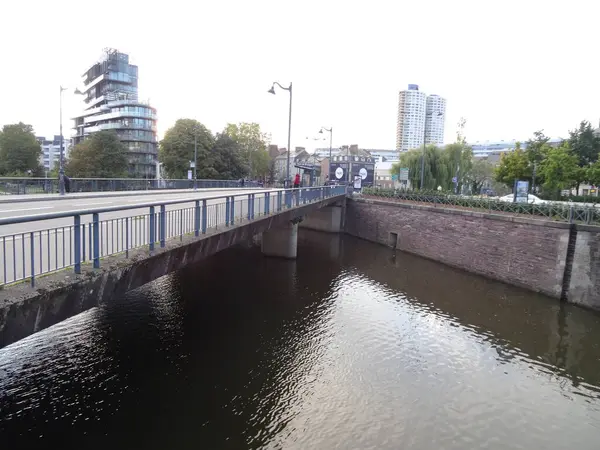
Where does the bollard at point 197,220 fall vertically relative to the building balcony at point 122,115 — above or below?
below

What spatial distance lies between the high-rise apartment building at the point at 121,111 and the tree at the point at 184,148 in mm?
23331

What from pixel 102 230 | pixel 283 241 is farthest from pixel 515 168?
pixel 102 230

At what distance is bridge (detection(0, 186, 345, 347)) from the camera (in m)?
5.71

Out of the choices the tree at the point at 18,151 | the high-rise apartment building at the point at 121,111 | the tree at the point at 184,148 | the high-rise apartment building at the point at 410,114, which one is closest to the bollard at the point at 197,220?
the tree at the point at 184,148

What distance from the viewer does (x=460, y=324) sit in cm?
1568

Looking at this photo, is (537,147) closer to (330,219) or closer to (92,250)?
(330,219)

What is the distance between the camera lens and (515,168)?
143 ft

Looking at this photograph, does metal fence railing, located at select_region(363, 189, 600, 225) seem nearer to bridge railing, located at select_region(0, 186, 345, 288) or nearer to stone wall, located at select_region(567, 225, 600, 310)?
stone wall, located at select_region(567, 225, 600, 310)

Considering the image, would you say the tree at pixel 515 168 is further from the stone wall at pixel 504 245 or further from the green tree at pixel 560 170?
the stone wall at pixel 504 245

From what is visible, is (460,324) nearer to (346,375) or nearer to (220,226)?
(346,375)

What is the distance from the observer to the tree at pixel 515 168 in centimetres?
4312

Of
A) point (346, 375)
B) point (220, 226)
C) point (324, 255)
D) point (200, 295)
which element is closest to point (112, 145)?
point (324, 255)

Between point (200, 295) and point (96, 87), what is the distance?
279ft

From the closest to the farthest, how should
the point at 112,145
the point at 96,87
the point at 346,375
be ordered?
the point at 346,375
the point at 112,145
the point at 96,87
